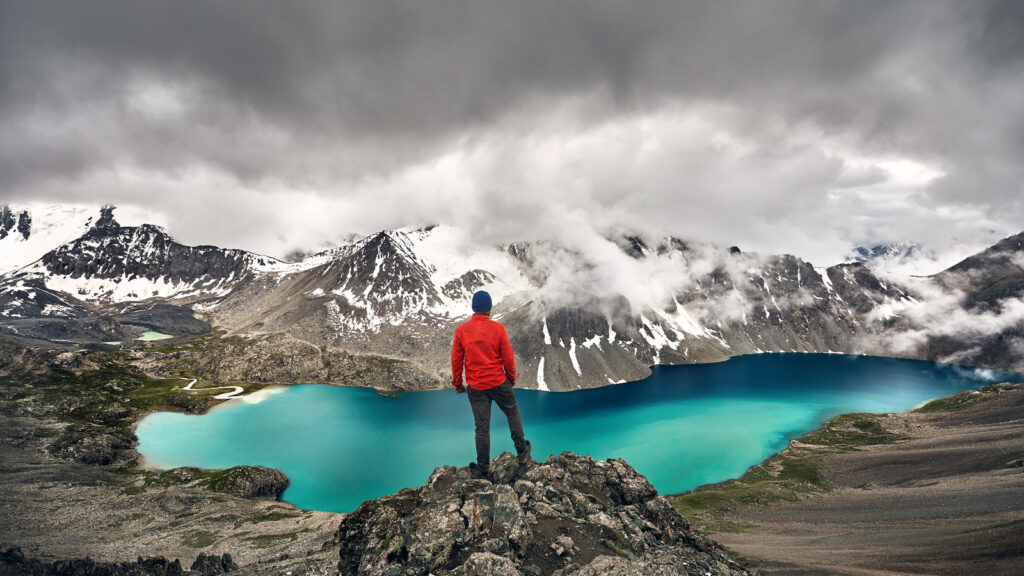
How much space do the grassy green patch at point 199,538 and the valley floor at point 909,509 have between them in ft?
161

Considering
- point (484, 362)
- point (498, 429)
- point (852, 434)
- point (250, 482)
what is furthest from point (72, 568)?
point (852, 434)

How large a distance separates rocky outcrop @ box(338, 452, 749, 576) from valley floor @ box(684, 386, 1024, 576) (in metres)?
12.4

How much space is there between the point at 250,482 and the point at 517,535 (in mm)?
66140

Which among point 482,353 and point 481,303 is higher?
point 481,303

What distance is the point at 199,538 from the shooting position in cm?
→ 4044

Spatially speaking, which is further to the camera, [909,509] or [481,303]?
[909,509]

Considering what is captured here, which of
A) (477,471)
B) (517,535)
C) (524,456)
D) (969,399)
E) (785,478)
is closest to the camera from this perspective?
(517,535)

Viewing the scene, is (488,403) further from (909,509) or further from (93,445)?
(93,445)

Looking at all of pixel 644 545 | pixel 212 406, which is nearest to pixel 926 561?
pixel 644 545

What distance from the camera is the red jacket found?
12.0m

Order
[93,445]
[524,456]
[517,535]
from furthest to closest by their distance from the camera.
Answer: [93,445]
[524,456]
[517,535]

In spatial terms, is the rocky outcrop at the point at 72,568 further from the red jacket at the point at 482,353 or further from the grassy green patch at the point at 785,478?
the grassy green patch at the point at 785,478

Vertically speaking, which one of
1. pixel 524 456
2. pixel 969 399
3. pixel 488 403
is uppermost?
pixel 488 403

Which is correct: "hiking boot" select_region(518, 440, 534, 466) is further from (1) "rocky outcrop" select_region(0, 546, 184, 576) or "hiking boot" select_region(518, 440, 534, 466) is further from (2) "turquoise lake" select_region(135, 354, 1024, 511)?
(2) "turquoise lake" select_region(135, 354, 1024, 511)
